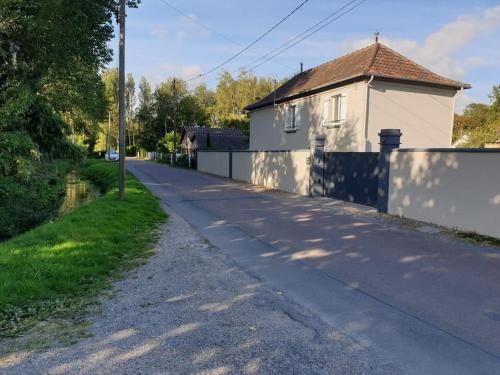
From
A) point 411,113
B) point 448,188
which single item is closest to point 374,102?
point 411,113

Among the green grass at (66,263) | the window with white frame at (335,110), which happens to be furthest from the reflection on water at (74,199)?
the window with white frame at (335,110)

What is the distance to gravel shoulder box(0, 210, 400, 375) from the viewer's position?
343cm

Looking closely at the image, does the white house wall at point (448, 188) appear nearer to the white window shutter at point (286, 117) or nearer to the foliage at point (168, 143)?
the white window shutter at point (286, 117)

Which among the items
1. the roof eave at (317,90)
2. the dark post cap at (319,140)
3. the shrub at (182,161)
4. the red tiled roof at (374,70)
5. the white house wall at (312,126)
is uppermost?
the red tiled roof at (374,70)

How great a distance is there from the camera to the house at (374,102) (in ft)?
56.8

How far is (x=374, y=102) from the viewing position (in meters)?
17.3

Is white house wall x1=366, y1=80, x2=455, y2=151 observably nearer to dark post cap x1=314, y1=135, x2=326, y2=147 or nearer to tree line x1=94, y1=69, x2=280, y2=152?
dark post cap x1=314, y1=135, x2=326, y2=147

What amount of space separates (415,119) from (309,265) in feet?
46.2

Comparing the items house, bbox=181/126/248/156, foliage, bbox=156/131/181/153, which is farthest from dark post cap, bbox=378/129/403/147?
foliage, bbox=156/131/181/153

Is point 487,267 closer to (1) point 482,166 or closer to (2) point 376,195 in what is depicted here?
(1) point 482,166

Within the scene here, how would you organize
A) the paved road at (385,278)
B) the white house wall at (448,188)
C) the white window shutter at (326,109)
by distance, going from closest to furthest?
the paved road at (385,278)
the white house wall at (448,188)
the white window shutter at (326,109)

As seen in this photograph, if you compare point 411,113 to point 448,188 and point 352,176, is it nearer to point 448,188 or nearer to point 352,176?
point 352,176

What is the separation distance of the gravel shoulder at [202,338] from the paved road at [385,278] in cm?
38

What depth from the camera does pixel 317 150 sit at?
16.0 meters
